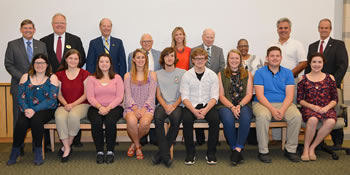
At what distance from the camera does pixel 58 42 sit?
13.5ft

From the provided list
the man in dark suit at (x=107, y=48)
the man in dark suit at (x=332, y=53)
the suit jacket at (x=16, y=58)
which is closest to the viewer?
the suit jacket at (x=16, y=58)

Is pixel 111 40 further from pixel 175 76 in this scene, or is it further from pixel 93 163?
pixel 93 163

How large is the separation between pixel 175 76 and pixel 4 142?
9.84 ft

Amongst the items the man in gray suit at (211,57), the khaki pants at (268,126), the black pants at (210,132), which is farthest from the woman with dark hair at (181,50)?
the khaki pants at (268,126)

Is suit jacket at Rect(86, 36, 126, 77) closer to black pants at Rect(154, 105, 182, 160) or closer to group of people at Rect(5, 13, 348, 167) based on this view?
group of people at Rect(5, 13, 348, 167)

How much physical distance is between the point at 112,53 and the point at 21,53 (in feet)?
3.95

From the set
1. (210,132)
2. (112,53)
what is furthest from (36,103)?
(210,132)

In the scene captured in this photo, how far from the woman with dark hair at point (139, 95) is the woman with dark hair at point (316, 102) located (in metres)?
1.85

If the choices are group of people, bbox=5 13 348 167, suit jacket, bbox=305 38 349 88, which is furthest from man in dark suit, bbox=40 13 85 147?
suit jacket, bbox=305 38 349 88

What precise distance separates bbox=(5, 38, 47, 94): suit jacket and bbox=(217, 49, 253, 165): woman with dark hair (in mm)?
2508

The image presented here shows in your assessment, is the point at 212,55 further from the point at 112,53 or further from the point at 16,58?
the point at 16,58

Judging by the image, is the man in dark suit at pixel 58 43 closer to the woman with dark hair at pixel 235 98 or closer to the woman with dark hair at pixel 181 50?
the woman with dark hair at pixel 181 50

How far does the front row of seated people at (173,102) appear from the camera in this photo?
3.27 meters

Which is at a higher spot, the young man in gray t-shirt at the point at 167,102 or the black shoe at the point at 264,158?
the young man in gray t-shirt at the point at 167,102
